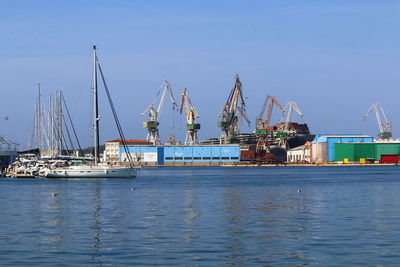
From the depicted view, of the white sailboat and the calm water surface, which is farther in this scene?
the white sailboat

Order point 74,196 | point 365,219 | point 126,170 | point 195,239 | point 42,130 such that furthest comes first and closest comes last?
point 42,130 < point 126,170 < point 74,196 < point 365,219 < point 195,239

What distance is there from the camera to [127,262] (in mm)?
22844

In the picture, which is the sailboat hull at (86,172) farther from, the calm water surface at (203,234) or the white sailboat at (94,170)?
the calm water surface at (203,234)

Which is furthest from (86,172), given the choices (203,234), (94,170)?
(203,234)

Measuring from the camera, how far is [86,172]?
90438 millimetres

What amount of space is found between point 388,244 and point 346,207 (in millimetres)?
17367

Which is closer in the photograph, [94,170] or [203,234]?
[203,234]

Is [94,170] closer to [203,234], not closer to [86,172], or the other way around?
[86,172]

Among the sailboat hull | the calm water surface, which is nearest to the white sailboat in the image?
the sailboat hull

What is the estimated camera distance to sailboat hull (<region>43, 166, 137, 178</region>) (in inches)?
3548

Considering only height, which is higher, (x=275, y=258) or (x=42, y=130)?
(x=42, y=130)

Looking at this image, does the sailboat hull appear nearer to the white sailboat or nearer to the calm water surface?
the white sailboat

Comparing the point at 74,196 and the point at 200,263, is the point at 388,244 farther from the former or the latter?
the point at 74,196

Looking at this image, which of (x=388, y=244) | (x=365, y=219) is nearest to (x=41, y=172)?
(x=365, y=219)
